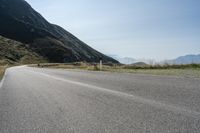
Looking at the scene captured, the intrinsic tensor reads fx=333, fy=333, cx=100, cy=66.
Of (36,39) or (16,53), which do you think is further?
(36,39)

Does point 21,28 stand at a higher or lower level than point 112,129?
higher

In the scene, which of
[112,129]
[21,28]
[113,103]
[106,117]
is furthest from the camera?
[21,28]

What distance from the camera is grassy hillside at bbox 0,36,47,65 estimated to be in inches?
5384

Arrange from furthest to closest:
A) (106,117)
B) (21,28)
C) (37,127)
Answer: (21,28) → (106,117) → (37,127)

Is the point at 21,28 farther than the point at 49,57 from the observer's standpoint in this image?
Yes

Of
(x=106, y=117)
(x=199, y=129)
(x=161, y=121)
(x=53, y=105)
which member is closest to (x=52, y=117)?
(x=106, y=117)

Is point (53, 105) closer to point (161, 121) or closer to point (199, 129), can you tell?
point (161, 121)

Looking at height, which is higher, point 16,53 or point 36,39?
point 36,39

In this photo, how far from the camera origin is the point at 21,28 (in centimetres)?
18475

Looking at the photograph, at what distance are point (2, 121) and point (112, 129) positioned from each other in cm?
249

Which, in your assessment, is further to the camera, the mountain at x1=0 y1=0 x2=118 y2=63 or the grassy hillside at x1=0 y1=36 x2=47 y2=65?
the mountain at x1=0 y1=0 x2=118 y2=63

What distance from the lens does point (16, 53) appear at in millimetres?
145875

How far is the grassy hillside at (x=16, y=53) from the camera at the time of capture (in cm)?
13675

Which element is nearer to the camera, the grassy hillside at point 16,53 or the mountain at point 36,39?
the grassy hillside at point 16,53
